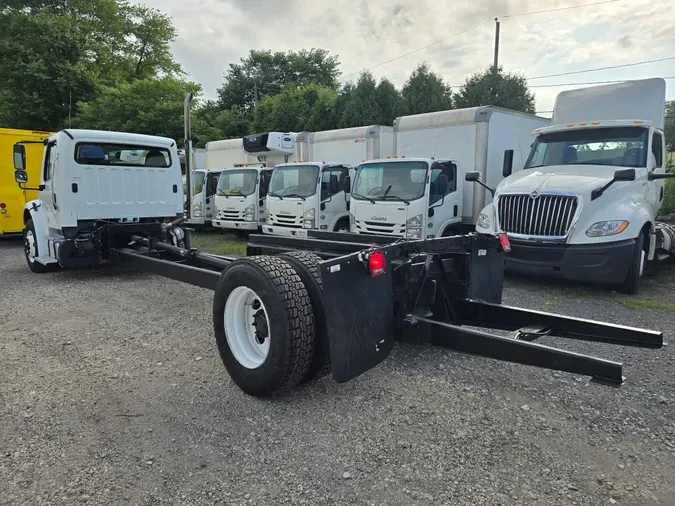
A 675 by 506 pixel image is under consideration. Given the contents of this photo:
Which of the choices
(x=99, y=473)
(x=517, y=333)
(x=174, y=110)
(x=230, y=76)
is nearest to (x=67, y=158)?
(x=99, y=473)

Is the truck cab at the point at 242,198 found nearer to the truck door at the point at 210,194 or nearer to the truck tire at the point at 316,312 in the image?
the truck door at the point at 210,194

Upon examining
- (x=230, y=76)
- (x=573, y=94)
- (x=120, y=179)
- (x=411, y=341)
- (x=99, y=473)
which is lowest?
(x=99, y=473)

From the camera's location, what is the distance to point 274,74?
50906 mm

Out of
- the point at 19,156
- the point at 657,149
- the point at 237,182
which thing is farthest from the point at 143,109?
the point at 657,149

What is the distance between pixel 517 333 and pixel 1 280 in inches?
335

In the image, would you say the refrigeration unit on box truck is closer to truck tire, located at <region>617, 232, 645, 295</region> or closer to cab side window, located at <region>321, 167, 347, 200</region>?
cab side window, located at <region>321, 167, 347, 200</region>

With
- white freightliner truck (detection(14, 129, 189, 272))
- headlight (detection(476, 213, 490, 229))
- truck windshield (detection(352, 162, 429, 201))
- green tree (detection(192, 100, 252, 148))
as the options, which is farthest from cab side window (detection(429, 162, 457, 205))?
green tree (detection(192, 100, 252, 148))

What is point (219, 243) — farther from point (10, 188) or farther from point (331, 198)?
point (10, 188)

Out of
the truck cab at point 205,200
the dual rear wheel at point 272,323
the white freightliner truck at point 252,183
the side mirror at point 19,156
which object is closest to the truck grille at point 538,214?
the dual rear wheel at point 272,323

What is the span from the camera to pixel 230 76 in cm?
4969

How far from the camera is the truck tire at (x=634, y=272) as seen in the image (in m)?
6.82

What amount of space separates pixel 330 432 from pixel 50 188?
695 cm

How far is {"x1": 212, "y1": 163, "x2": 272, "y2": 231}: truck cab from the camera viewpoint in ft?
45.2

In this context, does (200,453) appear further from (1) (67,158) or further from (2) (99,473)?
(1) (67,158)
